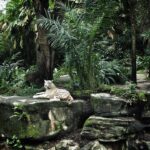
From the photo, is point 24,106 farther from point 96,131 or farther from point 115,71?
point 115,71

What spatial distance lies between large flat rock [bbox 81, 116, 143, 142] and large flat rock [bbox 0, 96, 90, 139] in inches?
19.7

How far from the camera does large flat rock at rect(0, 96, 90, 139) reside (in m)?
6.90

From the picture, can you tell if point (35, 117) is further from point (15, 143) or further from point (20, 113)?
point (15, 143)

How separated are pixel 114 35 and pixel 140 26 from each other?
3466 millimetres

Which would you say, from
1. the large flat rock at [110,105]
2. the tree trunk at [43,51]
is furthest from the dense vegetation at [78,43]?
the large flat rock at [110,105]

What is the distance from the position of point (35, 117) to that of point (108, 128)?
142 centimetres

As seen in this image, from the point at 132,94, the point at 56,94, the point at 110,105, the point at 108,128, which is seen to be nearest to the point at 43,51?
the point at 56,94

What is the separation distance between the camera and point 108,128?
6.57m

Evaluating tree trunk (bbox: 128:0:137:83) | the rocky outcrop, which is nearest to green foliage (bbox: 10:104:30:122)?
the rocky outcrop

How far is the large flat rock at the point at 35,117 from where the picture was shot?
6902 millimetres

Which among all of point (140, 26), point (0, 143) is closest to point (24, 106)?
point (0, 143)

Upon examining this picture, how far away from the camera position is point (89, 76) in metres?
7.57

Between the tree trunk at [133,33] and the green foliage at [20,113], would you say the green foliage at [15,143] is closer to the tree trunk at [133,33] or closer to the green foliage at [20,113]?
the green foliage at [20,113]

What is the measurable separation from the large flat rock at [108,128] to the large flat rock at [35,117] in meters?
0.50
